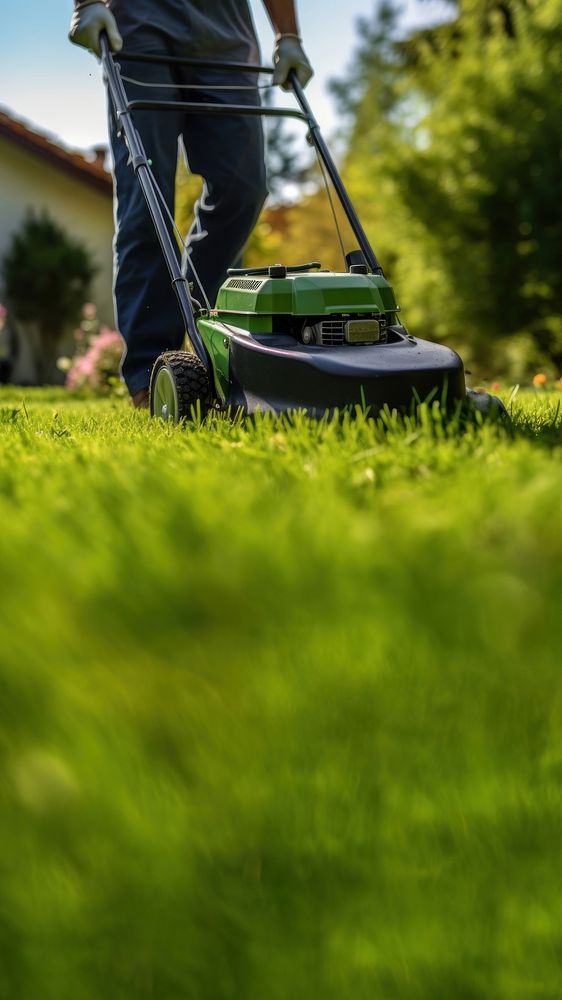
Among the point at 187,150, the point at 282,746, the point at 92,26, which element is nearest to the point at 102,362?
the point at 187,150

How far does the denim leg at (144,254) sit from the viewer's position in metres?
3.55

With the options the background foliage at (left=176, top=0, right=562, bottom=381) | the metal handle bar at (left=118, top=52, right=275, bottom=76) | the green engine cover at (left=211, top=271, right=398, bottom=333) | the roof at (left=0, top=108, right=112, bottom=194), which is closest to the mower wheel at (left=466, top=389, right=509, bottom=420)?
the green engine cover at (left=211, top=271, right=398, bottom=333)

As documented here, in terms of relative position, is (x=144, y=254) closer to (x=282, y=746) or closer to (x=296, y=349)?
(x=296, y=349)

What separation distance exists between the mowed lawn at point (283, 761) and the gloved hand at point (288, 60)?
2744mm

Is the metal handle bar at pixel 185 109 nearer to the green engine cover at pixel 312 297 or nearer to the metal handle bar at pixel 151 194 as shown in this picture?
the metal handle bar at pixel 151 194

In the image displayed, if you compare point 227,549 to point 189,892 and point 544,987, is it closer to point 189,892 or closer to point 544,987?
point 189,892

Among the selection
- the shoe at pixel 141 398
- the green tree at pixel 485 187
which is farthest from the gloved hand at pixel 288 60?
the green tree at pixel 485 187

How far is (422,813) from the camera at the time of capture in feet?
3.15

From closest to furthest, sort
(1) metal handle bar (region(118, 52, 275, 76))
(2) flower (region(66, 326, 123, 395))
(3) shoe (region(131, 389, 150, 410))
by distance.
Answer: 1. (1) metal handle bar (region(118, 52, 275, 76))
2. (3) shoe (region(131, 389, 150, 410))
3. (2) flower (region(66, 326, 123, 395))

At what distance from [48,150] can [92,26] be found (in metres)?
11.2

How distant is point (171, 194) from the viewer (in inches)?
145

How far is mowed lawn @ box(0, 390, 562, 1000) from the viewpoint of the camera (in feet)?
2.91

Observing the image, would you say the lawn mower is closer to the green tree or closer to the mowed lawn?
the mowed lawn

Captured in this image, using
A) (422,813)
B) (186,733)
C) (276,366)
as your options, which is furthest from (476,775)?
(276,366)
